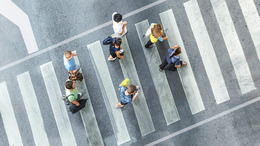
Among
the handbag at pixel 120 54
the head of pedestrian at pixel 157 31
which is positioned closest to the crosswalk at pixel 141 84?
the handbag at pixel 120 54

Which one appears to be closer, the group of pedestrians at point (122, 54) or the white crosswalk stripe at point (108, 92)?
the group of pedestrians at point (122, 54)

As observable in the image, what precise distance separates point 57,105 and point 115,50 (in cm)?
305

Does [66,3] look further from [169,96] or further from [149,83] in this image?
[169,96]

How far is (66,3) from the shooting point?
8148mm

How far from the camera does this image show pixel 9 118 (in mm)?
7977

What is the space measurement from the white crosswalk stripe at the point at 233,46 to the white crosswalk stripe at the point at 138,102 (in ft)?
11.7

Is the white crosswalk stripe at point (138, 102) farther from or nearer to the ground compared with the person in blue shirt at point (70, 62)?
nearer to the ground

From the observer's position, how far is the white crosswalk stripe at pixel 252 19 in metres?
7.96

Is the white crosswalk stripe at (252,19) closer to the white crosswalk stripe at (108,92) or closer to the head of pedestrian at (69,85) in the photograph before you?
the white crosswalk stripe at (108,92)

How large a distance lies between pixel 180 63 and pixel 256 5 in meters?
3.75

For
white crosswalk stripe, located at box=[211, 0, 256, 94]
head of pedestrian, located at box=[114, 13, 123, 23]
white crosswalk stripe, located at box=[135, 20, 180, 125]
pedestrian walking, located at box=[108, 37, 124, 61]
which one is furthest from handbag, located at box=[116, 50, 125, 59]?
white crosswalk stripe, located at box=[211, 0, 256, 94]

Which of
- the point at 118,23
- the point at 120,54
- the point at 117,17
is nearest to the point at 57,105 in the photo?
the point at 120,54

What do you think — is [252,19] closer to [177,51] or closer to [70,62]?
[177,51]

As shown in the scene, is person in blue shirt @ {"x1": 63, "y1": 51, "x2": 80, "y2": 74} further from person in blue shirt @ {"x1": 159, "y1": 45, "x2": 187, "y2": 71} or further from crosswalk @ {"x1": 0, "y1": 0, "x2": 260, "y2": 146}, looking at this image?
person in blue shirt @ {"x1": 159, "y1": 45, "x2": 187, "y2": 71}
